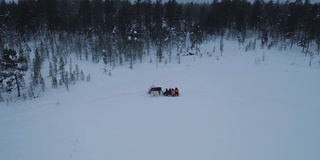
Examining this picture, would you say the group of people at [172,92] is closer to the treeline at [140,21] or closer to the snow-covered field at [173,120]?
the snow-covered field at [173,120]

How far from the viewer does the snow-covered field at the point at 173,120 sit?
44.4 feet

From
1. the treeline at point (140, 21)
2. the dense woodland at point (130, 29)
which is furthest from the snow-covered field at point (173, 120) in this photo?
the treeline at point (140, 21)

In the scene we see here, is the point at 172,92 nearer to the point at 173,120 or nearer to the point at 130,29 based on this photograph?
the point at 173,120

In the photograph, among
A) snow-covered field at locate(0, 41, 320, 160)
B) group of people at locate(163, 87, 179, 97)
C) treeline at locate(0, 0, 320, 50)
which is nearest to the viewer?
snow-covered field at locate(0, 41, 320, 160)

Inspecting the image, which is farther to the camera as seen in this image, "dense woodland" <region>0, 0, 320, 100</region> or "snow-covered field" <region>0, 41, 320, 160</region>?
"dense woodland" <region>0, 0, 320, 100</region>

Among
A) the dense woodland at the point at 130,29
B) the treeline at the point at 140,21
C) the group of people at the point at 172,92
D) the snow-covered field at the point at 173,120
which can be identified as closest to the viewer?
the snow-covered field at the point at 173,120

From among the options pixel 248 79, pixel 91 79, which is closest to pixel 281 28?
pixel 248 79

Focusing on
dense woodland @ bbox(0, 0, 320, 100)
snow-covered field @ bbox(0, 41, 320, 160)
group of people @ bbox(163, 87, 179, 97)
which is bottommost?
snow-covered field @ bbox(0, 41, 320, 160)

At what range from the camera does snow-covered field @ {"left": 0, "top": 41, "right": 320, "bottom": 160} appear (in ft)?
44.4

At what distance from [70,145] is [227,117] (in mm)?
11366

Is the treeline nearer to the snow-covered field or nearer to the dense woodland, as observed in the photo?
the dense woodland

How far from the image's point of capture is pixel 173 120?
17.1m

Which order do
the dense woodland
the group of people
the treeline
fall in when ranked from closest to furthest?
the group of people → the dense woodland → the treeline

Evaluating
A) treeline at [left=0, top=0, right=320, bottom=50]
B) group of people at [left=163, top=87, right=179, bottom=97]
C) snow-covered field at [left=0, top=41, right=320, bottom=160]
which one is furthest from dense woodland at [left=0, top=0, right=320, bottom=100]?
group of people at [left=163, top=87, right=179, bottom=97]
